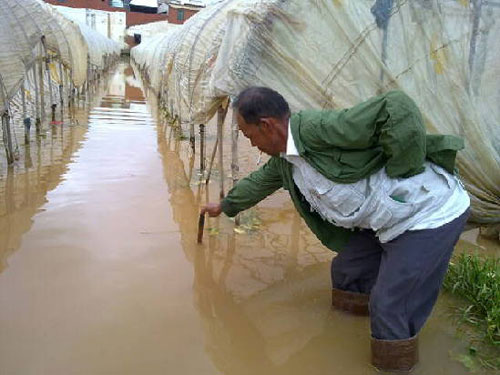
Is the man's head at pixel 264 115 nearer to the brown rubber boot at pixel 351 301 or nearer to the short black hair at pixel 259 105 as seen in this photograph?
the short black hair at pixel 259 105

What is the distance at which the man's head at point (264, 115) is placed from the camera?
2.24 m

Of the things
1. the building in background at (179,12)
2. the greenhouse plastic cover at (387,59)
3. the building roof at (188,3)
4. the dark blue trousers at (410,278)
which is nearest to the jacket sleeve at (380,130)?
the dark blue trousers at (410,278)

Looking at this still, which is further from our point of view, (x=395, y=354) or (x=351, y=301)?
(x=351, y=301)

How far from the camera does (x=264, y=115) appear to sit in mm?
2252

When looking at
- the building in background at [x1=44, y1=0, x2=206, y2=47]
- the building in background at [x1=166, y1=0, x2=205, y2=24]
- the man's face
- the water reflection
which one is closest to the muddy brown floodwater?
the water reflection

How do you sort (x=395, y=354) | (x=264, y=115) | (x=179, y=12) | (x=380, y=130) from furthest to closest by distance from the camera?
(x=179, y=12)
(x=395, y=354)
(x=264, y=115)
(x=380, y=130)

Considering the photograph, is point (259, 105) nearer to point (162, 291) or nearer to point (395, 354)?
point (395, 354)

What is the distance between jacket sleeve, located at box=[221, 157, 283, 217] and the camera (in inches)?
111

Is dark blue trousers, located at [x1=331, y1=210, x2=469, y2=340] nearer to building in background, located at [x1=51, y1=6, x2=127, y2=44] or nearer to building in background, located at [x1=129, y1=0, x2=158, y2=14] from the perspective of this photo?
building in background, located at [x1=51, y1=6, x2=127, y2=44]

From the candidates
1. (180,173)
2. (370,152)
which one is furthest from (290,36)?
(180,173)

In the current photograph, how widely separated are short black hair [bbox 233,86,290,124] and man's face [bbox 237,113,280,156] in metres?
0.03

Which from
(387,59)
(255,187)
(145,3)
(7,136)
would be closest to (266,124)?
(255,187)

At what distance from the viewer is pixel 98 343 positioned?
105 inches

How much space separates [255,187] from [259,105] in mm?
804
